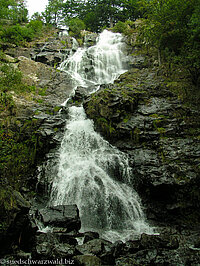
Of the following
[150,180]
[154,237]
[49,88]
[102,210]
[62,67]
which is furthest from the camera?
[62,67]

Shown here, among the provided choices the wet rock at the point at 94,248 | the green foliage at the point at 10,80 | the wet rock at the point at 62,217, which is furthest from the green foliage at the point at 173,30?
the wet rock at the point at 94,248

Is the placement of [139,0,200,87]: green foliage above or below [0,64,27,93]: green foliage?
above

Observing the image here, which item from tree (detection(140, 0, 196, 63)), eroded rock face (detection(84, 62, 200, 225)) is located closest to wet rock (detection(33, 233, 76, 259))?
eroded rock face (detection(84, 62, 200, 225))

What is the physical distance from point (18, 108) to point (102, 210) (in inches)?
342

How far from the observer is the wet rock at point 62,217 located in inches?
253

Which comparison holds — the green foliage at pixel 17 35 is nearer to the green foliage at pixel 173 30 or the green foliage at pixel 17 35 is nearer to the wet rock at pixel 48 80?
the wet rock at pixel 48 80

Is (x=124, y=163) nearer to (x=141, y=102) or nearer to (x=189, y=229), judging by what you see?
(x=189, y=229)

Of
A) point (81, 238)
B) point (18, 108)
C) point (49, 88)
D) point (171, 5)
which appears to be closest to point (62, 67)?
point (49, 88)

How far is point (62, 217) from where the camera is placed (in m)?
6.60

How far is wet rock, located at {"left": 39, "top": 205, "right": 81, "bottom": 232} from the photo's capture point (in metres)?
6.43

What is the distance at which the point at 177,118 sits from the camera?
10.8m

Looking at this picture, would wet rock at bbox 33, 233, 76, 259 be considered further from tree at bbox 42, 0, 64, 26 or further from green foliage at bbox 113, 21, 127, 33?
tree at bbox 42, 0, 64, 26

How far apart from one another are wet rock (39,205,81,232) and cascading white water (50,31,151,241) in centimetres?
86

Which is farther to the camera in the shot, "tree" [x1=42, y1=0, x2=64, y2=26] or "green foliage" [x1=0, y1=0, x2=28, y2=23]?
"tree" [x1=42, y1=0, x2=64, y2=26]
